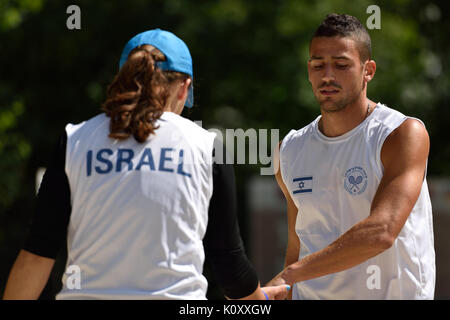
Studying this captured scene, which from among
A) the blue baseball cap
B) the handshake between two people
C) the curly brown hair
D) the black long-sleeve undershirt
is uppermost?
the blue baseball cap

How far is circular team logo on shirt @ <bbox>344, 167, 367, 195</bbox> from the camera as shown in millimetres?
3785

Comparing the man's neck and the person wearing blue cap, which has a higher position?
the man's neck

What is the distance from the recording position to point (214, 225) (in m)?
2.82

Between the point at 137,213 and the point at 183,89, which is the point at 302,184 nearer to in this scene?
the point at 183,89

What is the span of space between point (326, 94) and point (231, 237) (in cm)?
137

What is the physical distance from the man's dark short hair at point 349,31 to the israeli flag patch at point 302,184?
69 centimetres

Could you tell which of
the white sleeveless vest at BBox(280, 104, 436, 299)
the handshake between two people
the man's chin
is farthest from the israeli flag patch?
the handshake between two people

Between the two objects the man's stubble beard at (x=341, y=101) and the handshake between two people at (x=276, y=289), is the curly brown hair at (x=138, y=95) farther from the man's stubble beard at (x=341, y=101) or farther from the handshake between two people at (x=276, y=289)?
the man's stubble beard at (x=341, y=101)

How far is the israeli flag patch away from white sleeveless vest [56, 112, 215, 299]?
1402 mm

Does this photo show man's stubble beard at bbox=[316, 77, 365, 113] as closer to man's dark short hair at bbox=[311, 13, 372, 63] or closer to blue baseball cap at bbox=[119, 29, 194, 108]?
man's dark short hair at bbox=[311, 13, 372, 63]

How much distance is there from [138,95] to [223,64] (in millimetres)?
16162

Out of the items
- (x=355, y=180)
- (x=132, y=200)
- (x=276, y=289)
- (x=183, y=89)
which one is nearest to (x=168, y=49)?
(x=183, y=89)

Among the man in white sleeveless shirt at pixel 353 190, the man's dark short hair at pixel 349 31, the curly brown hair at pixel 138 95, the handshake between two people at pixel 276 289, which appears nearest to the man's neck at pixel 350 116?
the man in white sleeveless shirt at pixel 353 190

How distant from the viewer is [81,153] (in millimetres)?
2670
